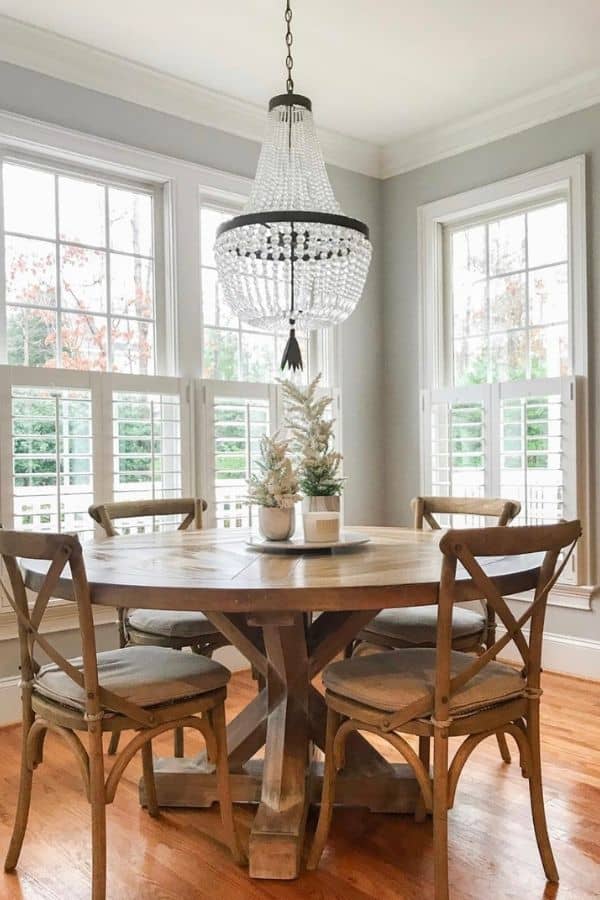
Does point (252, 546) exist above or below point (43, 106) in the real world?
below

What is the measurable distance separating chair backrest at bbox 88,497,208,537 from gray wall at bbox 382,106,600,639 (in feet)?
5.37

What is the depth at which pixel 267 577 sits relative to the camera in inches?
72.5

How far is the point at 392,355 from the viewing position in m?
4.52

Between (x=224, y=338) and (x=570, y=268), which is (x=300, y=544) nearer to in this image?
(x=224, y=338)

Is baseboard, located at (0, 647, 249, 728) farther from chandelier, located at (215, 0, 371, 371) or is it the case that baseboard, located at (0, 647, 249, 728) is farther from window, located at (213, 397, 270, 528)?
chandelier, located at (215, 0, 371, 371)

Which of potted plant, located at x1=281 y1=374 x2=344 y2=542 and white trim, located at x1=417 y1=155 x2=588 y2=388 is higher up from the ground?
white trim, located at x1=417 y1=155 x2=588 y2=388

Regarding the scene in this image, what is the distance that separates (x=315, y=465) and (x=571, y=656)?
1.98 m

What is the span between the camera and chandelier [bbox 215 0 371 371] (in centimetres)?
238

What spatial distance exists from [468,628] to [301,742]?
0.63 meters

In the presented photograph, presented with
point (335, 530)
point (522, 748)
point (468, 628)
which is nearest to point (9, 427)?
point (335, 530)

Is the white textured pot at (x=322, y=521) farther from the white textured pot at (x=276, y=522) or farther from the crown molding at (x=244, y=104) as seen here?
the crown molding at (x=244, y=104)

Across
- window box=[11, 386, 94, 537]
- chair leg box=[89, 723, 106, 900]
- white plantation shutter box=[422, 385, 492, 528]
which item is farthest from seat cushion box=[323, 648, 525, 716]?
white plantation shutter box=[422, 385, 492, 528]

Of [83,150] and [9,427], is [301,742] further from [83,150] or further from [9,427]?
[83,150]

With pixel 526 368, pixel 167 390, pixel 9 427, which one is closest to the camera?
pixel 9 427
